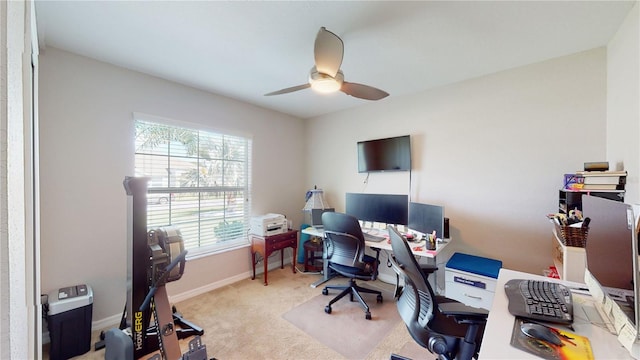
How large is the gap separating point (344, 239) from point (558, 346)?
175 centimetres

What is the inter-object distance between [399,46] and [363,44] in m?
0.29

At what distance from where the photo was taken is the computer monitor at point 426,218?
246 centimetres

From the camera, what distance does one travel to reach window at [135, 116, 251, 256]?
254 cm

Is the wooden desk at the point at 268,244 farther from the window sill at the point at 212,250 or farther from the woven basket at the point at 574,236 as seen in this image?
the woven basket at the point at 574,236

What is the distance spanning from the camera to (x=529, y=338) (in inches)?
34.2

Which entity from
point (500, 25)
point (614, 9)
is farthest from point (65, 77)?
point (614, 9)

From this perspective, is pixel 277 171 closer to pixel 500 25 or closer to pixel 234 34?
pixel 234 34

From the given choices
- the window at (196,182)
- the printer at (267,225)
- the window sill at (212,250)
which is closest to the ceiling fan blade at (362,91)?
the window at (196,182)

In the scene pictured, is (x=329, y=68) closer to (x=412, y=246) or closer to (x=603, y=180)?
(x=412, y=246)

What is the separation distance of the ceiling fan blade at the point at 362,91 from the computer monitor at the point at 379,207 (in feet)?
4.20

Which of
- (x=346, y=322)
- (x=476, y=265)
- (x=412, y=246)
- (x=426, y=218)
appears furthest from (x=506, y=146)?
(x=346, y=322)

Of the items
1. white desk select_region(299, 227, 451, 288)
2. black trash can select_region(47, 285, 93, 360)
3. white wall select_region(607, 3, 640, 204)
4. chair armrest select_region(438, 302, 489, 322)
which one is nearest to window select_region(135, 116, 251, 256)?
black trash can select_region(47, 285, 93, 360)

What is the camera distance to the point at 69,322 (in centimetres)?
186

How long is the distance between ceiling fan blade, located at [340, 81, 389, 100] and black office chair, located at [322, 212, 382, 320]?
1.11 m
